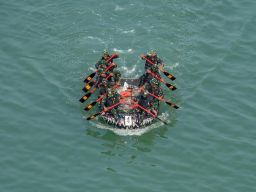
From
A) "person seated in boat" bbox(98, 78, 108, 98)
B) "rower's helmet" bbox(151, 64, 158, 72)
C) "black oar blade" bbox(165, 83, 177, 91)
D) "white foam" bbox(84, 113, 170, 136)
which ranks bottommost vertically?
"white foam" bbox(84, 113, 170, 136)

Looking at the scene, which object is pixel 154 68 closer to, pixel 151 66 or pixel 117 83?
pixel 151 66

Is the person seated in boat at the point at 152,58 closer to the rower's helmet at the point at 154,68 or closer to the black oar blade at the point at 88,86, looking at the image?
the rower's helmet at the point at 154,68

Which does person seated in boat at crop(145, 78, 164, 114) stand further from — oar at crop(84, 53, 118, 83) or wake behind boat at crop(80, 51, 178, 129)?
oar at crop(84, 53, 118, 83)

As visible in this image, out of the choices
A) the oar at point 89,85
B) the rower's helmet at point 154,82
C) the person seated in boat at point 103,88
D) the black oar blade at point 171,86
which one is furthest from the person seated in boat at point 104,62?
the black oar blade at point 171,86

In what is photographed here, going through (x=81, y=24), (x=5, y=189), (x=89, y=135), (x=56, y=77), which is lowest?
(x=5, y=189)

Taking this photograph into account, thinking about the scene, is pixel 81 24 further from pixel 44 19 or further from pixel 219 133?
pixel 219 133

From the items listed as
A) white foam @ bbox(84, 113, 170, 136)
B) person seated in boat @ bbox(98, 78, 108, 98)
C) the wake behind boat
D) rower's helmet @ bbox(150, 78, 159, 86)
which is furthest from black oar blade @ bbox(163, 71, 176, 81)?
person seated in boat @ bbox(98, 78, 108, 98)

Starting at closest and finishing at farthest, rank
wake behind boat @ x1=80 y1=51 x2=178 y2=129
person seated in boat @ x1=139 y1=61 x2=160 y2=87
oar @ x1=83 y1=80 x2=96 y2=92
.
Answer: wake behind boat @ x1=80 y1=51 x2=178 y2=129, oar @ x1=83 y1=80 x2=96 y2=92, person seated in boat @ x1=139 y1=61 x2=160 y2=87

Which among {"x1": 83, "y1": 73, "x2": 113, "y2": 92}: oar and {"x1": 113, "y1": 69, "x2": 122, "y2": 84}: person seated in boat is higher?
{"x1": 113, "y1": 69, "x2": 122, "y2": 84}: person seated in boat

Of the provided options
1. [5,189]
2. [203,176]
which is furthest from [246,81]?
[5,189]
